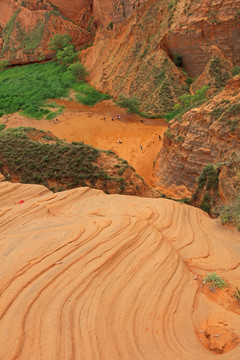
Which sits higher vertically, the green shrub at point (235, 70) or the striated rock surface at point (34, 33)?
the green shrub at point (235, 70)

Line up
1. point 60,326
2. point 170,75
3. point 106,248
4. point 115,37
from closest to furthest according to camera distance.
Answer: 1. point 60,326
2. point 106,248
3. point 170,75
4. point 115,37

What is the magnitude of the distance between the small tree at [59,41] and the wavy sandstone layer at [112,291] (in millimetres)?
36745

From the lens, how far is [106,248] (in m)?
5.82

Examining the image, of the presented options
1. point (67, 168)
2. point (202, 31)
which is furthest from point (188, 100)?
point (67, 168)

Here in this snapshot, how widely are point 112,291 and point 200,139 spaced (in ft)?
39.7

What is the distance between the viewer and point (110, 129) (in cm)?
2633

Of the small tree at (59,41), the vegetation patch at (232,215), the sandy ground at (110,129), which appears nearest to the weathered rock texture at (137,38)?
the sandy ground at (110,129)

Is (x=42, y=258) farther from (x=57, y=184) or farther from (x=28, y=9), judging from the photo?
(x=28, y=9)

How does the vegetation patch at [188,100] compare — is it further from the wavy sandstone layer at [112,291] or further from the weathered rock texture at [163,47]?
the wavy sandstone layer at [112,291]

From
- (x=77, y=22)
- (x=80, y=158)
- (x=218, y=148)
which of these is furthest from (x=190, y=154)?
(x=77, y=22)

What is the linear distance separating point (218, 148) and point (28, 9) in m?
41.9

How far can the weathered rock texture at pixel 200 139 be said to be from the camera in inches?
533

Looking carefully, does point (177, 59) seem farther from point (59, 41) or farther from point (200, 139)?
point (59, 41)

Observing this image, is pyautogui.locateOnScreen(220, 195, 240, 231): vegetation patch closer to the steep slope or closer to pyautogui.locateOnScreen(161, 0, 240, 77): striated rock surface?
the steep slope
